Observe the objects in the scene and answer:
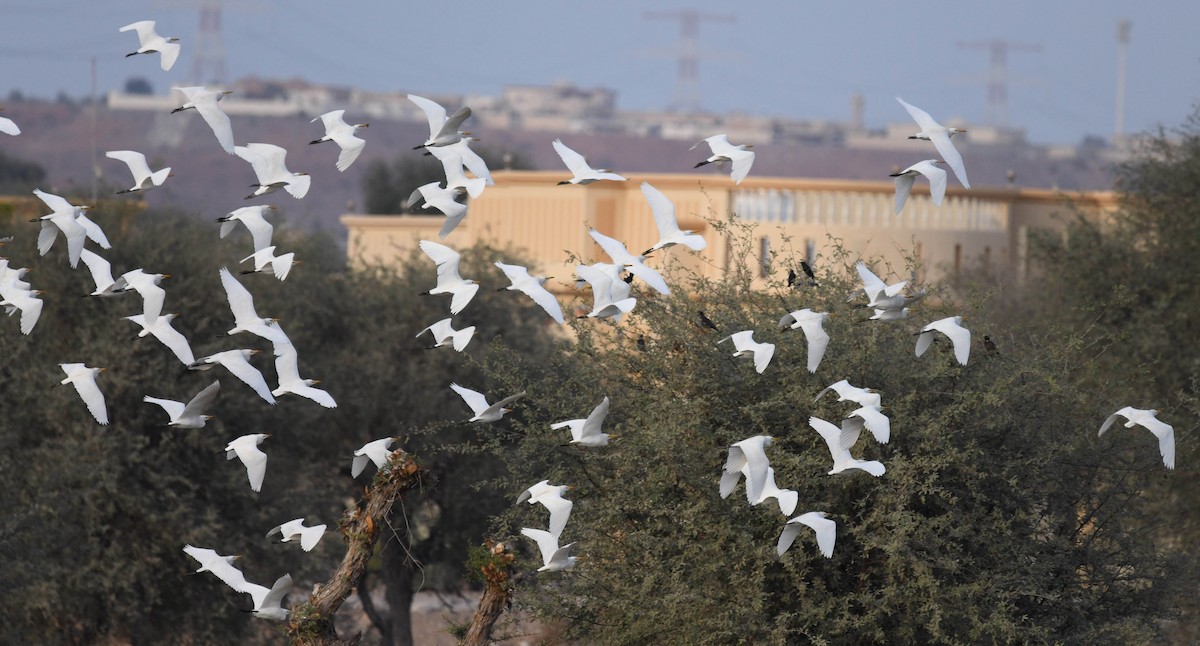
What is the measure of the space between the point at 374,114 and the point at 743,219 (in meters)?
108

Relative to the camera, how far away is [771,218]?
64.2 feet

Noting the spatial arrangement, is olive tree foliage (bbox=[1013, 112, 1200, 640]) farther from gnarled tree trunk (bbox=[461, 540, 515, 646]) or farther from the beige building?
gnarled tree trunk (bbox=[461, 540, 515, 646])

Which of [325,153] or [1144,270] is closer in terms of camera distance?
[1144,270]

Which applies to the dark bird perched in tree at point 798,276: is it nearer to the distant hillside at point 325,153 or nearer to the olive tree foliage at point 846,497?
the olive tree foliage at point 846,497

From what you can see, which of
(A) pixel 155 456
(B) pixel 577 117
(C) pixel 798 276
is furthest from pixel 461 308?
(B) pixel 577 117

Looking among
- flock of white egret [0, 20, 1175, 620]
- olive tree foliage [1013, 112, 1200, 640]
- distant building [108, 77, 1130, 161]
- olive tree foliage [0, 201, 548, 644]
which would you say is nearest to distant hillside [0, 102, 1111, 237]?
distant building [108, 77, 1130, 161]

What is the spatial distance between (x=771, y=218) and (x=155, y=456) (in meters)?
7.28

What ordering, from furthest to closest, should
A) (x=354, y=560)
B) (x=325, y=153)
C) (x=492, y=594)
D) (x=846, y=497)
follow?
(x=325, y=153) → (x=846, y=497) → (x=354, y=560) → (x=492, y=594)

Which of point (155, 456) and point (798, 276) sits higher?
point (798, 276)

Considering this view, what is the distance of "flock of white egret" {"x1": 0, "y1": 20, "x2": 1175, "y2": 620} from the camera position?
941 cm

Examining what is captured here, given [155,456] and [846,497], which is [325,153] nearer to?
[155,456]

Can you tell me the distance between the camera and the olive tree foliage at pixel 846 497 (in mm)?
10641

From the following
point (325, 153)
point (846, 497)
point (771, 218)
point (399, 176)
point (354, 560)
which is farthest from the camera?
point (325, 153)

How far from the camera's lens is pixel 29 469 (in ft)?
58.4
